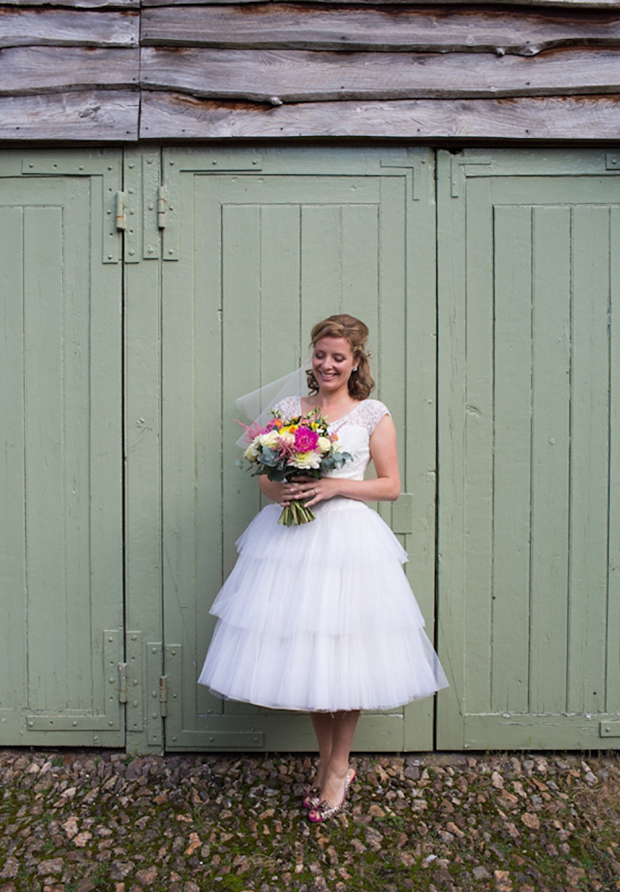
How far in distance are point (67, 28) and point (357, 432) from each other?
2468 millimetres

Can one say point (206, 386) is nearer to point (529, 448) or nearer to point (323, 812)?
point (529, 448)

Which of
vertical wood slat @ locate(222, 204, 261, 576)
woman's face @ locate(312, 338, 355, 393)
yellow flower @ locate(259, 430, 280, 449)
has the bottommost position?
yellow flower @ locate(259, 430, 280, 449)

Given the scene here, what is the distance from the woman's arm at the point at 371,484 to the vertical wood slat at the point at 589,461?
1.08 m

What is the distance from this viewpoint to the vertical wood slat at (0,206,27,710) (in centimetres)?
311

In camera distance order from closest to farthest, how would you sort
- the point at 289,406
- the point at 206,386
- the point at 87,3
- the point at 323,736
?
the point at 323,736 < the point at 289,406 < the point at 87,3 < the point at 206,386

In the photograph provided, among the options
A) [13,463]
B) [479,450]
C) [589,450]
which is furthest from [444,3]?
[13,463]

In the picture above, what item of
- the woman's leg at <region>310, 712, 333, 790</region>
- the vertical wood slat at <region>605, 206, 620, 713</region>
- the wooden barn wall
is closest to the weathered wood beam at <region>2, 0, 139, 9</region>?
the wooden barn wall

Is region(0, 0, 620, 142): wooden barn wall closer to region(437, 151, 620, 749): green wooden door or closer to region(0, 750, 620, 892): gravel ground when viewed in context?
region(437, 151, 620, 749): green wooden door

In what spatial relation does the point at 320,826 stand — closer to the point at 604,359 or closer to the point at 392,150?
the point at 604,359

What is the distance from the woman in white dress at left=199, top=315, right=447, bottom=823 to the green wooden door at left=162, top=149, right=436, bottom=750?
38 centimetres

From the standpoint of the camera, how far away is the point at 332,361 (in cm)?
264

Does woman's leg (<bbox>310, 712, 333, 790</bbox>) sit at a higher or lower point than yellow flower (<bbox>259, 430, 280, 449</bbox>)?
lower

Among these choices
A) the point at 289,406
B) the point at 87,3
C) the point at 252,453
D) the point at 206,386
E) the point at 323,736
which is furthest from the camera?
the point at 206,386

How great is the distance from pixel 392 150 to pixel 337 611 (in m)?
2.26
